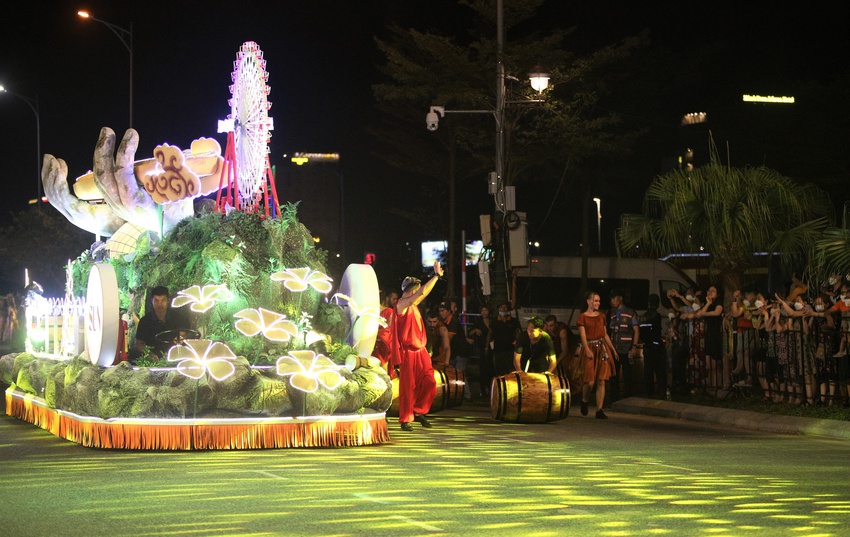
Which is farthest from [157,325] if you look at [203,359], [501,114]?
[501,114]

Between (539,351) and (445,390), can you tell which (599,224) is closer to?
(539,351)

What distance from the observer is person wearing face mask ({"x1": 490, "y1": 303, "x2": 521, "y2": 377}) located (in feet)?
71.3

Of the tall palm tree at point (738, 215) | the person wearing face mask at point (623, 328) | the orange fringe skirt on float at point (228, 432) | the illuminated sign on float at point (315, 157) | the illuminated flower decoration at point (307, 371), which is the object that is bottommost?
the orange fringe skirt on float at point (228, 432)

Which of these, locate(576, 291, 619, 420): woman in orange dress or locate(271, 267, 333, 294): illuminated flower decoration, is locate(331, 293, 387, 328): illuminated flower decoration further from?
locate(576, 291, 619, 420): woman in orange dress

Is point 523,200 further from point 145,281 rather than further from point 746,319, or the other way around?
point 145,281

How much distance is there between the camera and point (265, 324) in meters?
14.3

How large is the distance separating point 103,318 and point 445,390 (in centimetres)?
498

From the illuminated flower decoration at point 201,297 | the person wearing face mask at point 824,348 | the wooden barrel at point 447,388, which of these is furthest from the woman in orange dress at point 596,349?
the illuminated flower decoration at point 201,297

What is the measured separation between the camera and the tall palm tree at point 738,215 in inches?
842

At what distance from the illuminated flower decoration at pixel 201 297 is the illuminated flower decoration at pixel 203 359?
3.60ft

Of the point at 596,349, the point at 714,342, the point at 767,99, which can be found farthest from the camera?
the point at 767,99

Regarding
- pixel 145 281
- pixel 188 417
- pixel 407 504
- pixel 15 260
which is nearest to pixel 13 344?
pixel 15 260

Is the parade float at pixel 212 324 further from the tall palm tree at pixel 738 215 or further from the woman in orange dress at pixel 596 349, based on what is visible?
the tall palm tree at pixel 738 215

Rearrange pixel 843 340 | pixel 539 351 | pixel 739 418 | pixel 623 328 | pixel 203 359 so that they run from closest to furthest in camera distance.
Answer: pixel 203 359 → pixel 843 340 → pixel 739 418 → pixel 539 351 → pixel 623 328
